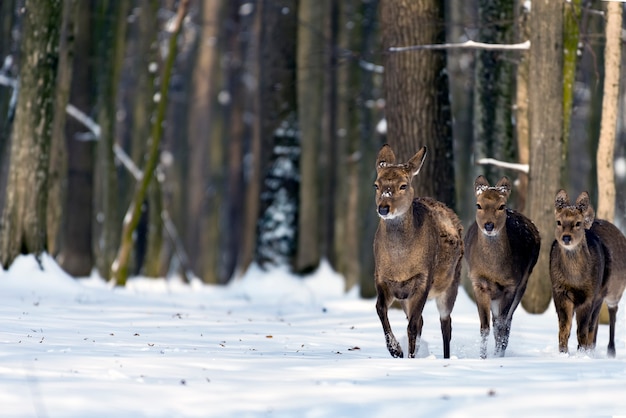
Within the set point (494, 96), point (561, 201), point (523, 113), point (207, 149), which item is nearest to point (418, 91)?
point (523, 113)

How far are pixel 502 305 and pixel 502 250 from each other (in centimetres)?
58

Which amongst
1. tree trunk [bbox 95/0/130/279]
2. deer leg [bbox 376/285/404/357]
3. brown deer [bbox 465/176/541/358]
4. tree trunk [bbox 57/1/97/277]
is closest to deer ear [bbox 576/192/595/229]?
brown deer [bbox 465/176/541/358]

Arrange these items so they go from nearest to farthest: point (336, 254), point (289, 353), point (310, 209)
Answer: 1. point (289, 353)
2. point (310, 209)
3. point (336, 254)

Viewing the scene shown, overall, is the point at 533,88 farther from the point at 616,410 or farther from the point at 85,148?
the point at 85,148

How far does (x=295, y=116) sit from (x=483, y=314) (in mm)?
12860

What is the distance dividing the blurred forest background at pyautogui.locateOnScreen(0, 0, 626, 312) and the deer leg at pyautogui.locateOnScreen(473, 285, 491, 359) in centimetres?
443

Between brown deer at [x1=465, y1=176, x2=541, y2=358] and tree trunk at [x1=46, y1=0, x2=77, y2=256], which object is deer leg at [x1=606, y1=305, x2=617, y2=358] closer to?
brown deer at [x1=465, y1=176, x2=541, y2=358]

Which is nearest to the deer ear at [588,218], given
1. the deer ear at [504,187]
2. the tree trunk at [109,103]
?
the deer ear at [504,187]

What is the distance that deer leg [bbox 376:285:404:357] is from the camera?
1081cm

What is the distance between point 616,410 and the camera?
6.90m

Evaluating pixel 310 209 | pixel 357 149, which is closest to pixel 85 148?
pixel 310 209

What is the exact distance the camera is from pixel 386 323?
1081 centimetres

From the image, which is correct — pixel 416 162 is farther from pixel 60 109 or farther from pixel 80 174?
pixel 80 174

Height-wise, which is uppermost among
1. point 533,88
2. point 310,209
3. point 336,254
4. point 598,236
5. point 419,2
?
point 419,2
